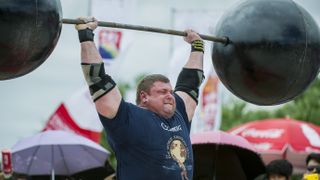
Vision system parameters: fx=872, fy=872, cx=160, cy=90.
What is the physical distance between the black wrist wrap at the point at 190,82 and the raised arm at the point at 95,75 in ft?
3.57

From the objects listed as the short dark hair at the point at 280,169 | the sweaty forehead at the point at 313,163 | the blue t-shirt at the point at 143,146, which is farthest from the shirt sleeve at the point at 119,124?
the sweaty forehead at the point at 313,163

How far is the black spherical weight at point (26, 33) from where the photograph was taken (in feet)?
19.1

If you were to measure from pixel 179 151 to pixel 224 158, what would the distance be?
4492mm

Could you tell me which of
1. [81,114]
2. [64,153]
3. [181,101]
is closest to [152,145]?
[181,101]

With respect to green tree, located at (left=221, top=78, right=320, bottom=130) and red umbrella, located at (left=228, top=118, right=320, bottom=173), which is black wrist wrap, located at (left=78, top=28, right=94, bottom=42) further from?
green tree, located at (left=221, top=78, right=320, bottom=130)

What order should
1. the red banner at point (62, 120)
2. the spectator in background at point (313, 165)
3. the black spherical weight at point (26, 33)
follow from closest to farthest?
the black spherical weight at point (26, 33) → the spectator in background at point (313, 165) → the red banner at point (62, 120)

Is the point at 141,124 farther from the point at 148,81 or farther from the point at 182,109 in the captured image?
the point at 182,109

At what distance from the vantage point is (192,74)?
7.66 m

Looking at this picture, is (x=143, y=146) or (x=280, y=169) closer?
(x=143, y=146)

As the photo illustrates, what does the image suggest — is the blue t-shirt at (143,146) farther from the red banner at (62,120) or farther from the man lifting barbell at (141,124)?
the red banner at (62,120)

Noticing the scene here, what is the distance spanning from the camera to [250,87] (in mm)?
7129

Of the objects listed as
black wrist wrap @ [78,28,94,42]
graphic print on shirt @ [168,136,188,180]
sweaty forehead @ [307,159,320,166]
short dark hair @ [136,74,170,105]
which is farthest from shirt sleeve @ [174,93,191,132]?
sweaty forehead @ [307,159,320,166]

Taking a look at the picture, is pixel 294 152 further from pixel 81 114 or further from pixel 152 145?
pixel 152 145

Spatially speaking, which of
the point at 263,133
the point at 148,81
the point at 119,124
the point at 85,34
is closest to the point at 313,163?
the point at 148,81
